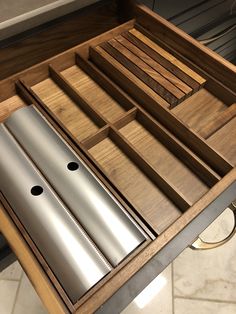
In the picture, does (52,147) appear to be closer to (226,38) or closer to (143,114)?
(143,114)

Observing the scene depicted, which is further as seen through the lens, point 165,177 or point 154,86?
point 154,86

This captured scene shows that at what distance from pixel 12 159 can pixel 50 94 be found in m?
0.24

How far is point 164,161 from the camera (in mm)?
709

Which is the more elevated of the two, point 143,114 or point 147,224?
Result: point 143,114

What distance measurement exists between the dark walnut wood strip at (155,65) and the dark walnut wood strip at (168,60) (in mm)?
12

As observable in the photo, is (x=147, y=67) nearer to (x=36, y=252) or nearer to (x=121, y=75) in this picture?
(x=121, y=75)

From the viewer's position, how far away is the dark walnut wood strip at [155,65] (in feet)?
2.58

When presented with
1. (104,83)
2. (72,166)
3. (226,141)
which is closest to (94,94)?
(104,83)

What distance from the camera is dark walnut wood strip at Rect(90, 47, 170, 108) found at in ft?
2.47

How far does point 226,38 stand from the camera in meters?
1.75

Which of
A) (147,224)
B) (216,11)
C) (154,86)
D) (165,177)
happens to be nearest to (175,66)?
(154,86)

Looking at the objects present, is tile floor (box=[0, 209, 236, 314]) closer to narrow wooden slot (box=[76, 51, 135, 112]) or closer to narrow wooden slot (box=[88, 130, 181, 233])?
narrow wooden slot (box=[88, 130, 181, 233])

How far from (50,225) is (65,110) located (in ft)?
1.08

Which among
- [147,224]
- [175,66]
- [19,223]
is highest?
[175,66]
